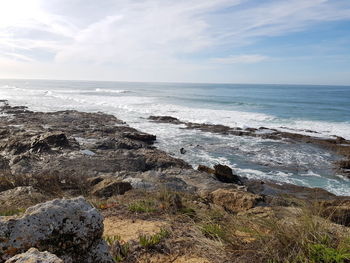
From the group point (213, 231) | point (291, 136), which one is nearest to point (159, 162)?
point (213, 231)

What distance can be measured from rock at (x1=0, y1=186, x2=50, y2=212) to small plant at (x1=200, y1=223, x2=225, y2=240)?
138 inches

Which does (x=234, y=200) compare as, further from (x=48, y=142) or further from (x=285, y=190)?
(x=48, y=142)

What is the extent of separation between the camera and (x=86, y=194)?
7137 mm

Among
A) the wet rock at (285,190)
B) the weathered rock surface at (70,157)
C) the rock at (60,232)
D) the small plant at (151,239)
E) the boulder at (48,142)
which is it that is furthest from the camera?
the boulder at (48,142)

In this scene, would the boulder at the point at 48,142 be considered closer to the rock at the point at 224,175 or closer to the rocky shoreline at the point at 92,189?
the rocky shoreline at the point at 92,189

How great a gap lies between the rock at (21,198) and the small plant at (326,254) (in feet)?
16.0

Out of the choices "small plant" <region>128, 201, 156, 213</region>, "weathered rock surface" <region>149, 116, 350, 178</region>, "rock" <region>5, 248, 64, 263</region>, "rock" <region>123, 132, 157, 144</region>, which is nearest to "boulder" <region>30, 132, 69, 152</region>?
"rock" <region>123, 132, 157, 144</region>

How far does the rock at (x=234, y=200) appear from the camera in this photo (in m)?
7.42

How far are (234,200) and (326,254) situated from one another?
4886 millimetres

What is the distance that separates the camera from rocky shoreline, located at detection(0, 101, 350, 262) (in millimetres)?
2553

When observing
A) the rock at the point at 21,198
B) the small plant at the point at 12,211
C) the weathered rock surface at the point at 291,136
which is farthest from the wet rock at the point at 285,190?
the small plant at the point at 12,211

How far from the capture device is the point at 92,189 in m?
7.55

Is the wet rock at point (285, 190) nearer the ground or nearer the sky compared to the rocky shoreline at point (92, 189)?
nearer the ground

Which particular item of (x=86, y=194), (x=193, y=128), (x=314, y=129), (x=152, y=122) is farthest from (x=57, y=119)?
(x=314, y=129)
